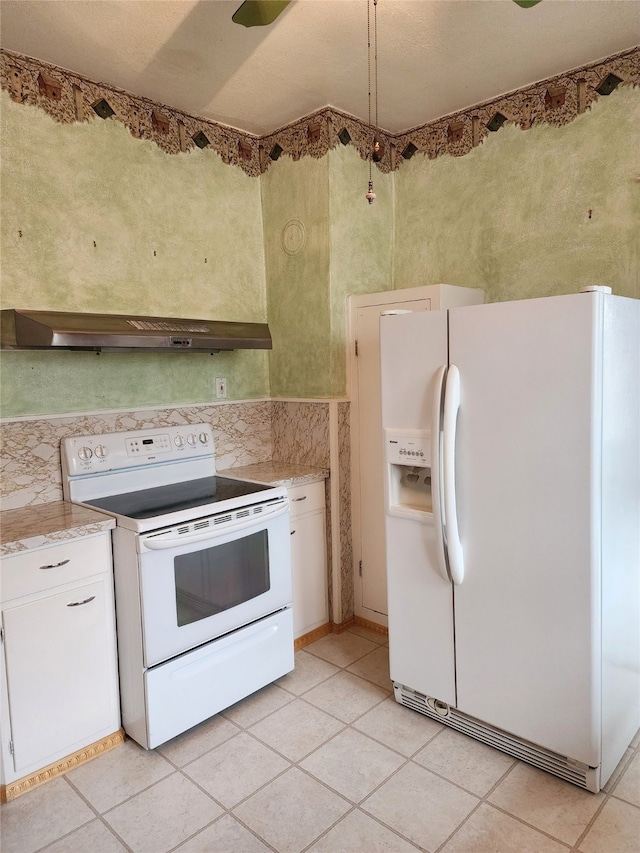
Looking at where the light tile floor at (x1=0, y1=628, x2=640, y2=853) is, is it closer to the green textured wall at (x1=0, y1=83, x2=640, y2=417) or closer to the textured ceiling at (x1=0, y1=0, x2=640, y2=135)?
the green textured wall at (x1=0, y1=83, x2=640, y2=417)

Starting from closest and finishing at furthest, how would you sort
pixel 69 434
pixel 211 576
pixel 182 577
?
pixel 182 577 → pixel 211 576 → pixel 69 434

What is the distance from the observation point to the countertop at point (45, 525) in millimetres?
1975

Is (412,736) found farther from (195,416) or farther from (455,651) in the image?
(195,416)

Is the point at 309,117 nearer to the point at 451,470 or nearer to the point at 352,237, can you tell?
the point at 352,237

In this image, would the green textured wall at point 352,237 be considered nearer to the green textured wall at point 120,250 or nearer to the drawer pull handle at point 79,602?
the green textured wall at point 120,250

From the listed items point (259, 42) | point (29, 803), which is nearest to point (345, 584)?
point (29, 803)

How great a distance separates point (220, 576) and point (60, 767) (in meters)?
0.89

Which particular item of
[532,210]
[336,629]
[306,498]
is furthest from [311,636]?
[532,210]

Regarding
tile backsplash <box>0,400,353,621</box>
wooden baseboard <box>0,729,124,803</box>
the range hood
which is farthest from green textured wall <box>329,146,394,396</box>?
wooden baseboard <box>0,729,124,803</box>

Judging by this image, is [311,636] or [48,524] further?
[311,636]

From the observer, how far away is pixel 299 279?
318cm

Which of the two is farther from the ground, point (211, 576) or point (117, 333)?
point (117, 333)

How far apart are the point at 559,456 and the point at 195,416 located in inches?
73.7

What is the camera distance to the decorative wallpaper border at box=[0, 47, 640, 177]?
7.95 ft
